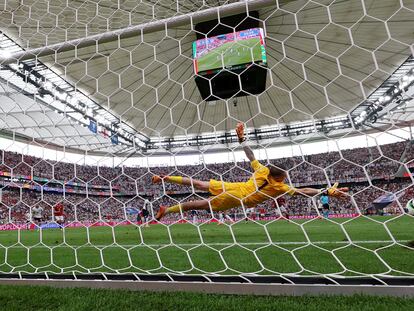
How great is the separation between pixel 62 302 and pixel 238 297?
2.17 feet

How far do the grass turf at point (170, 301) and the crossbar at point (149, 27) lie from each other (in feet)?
5.20

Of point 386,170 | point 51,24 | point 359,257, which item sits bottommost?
point 359,257

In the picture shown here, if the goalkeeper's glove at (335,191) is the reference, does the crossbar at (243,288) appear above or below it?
below

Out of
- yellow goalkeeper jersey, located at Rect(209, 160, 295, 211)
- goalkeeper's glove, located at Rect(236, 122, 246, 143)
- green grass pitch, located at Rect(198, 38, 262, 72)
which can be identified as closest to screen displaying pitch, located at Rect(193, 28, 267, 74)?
green grass pitch, located at Rect(198, 38, 262, 72)

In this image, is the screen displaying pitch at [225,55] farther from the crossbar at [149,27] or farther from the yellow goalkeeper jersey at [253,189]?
the yellow goalkeeper jersey at [253,189]

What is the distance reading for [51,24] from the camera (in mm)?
3119

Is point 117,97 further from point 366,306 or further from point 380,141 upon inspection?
point 366,306

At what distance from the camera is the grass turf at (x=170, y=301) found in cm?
91

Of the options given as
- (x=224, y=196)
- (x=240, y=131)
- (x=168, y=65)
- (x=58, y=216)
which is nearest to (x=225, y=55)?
(x=168, y=65)

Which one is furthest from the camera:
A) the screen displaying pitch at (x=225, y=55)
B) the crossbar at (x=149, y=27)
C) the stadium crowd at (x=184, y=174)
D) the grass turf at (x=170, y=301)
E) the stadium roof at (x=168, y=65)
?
the screen displaying pitch at (x=225, y=55)

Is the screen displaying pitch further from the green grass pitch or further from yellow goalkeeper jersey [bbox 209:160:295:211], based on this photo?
yellow goalkeeper jersey [bbox 209:160:295:211]

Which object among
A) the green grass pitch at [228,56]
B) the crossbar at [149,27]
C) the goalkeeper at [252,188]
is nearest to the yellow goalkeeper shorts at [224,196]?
the goalkeeper at [252,188]

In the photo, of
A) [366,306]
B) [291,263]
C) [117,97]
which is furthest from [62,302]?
[117,97]

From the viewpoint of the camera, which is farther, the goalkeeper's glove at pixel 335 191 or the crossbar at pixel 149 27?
the crossbar at pixel 149 27
